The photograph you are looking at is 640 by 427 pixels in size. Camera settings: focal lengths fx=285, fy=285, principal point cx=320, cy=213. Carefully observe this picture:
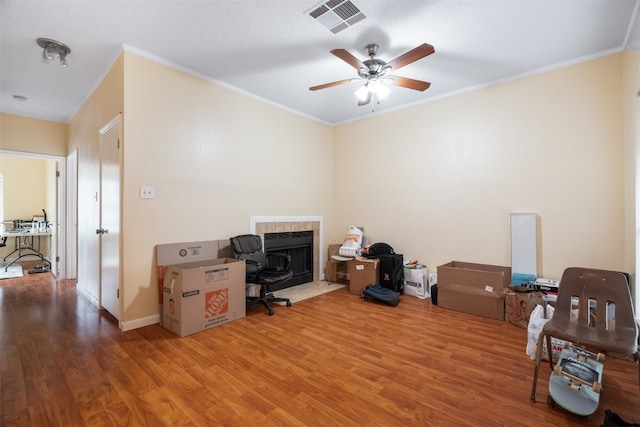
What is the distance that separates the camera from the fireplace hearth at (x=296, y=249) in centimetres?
416

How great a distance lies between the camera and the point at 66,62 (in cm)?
286

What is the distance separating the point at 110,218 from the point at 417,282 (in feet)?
12.1

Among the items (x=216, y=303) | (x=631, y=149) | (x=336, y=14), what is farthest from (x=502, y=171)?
(x=216, y=303)

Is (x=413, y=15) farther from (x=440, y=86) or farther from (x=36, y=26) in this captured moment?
(x=36, y=26)

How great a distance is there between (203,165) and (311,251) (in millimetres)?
2216

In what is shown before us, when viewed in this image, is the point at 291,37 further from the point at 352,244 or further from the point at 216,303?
the point at 352,244

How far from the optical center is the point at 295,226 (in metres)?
4.43

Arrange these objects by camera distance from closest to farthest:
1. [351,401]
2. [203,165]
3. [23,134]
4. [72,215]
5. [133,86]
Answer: [351,401] → [133,86] → [203,165] → [23,134] → [72,215]

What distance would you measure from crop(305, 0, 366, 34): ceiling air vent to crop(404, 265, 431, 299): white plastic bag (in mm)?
2954

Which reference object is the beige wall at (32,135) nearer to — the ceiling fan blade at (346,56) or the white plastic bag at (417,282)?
the ceiling fan blade at (346,56)

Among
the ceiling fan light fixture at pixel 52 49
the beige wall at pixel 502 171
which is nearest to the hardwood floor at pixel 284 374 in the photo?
the beige wall at pixel 502 171

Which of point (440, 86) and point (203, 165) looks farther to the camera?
point (440, 86)

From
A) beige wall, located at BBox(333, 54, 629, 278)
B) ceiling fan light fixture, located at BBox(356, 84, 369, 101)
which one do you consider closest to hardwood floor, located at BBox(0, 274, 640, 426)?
beige wall, located at BBox(333, 54, 629, 278)

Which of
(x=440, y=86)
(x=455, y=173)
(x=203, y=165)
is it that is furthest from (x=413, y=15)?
(x=203, y=165)
